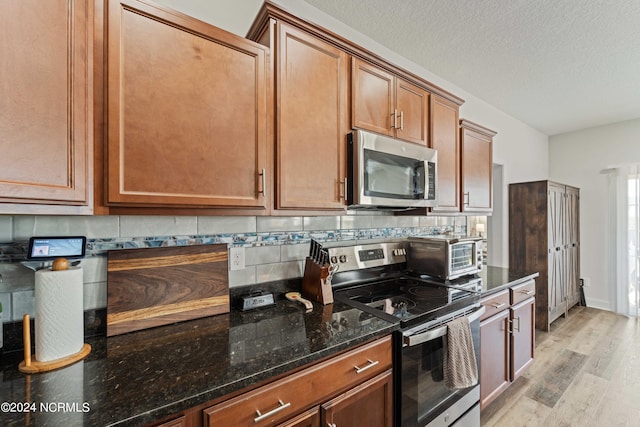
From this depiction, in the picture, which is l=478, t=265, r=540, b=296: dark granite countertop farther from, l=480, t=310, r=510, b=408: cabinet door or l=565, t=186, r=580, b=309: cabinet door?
l=565, t=186, r=580, b=309: cabinet door

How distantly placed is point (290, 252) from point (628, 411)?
8.81 feet

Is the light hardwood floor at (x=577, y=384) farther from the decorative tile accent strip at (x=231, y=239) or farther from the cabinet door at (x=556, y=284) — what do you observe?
the decorative tile accent strip at (x=231, y=239)

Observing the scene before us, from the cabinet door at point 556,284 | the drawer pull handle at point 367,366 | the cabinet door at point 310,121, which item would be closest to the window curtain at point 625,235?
the cabinet door at point 556,284

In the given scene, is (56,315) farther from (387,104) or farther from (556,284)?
(556,284)

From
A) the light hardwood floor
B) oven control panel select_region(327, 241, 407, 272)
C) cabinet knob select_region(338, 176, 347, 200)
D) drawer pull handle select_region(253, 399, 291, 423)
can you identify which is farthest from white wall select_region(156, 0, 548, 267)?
drawer pull handle select_region(253, 399, 291, 423)

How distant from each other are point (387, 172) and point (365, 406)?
1.15 meters

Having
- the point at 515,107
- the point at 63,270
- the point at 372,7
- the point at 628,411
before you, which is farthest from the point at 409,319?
the point at 515,107

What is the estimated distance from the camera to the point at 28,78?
752 mm

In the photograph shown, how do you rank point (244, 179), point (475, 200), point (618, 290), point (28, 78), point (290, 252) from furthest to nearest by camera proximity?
point (618, 290)
point (475, 200)
point (290, 252)
point (244, 179)
point (28, 78)

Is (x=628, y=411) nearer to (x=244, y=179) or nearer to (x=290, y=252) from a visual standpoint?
(x=290, y=252)

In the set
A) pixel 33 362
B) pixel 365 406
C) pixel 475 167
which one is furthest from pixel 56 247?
pixel 475 167

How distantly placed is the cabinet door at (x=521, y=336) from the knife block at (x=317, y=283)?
150cm

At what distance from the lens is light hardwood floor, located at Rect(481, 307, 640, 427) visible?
1.91 meters

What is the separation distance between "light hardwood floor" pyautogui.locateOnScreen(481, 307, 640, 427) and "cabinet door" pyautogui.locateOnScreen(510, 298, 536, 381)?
0.72 feet
